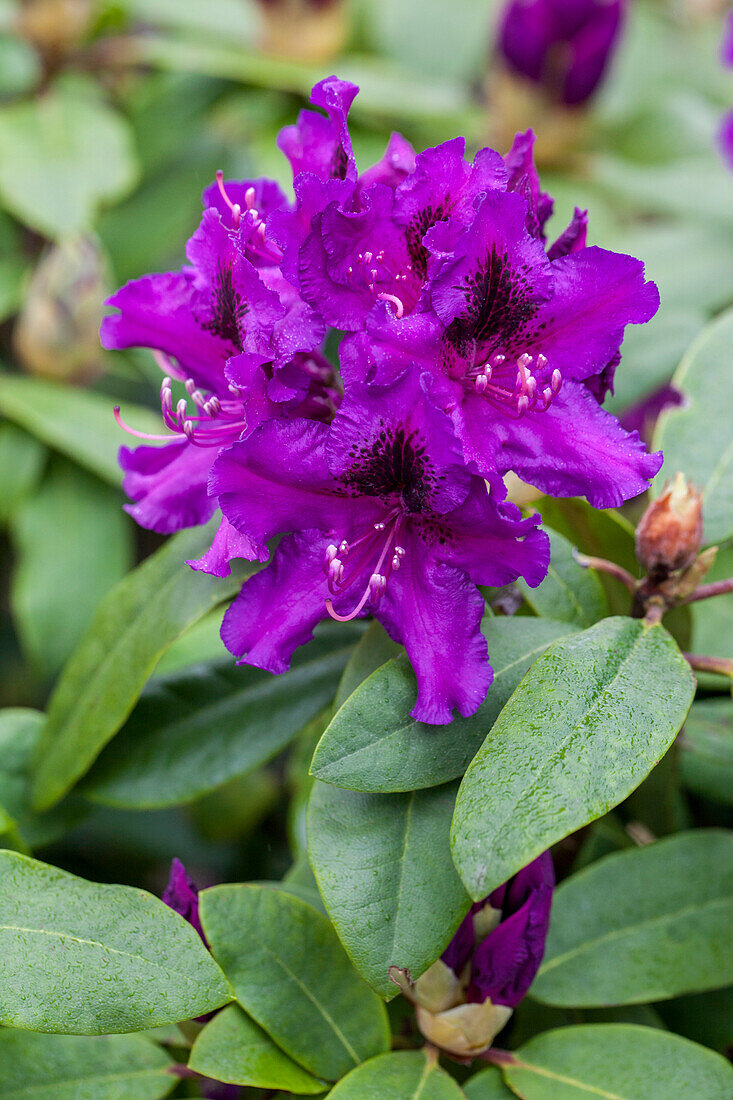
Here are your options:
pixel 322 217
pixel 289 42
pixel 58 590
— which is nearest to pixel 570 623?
pixel 322 217

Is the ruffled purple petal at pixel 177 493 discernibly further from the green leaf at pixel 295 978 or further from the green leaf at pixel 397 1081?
the green leaf at pixel 397 1081

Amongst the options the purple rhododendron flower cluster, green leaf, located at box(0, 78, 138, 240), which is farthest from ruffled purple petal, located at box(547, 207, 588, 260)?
green leaf, located at box(0, 78, 138, 240)

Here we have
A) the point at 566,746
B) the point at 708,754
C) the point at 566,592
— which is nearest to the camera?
the point at 566,746

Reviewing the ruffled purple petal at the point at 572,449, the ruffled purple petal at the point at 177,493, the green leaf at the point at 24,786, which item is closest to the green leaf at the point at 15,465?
the green leaf at the point at 24,786

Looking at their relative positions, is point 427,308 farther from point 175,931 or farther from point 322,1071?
point 322,1071

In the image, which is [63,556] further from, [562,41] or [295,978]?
[562,41]

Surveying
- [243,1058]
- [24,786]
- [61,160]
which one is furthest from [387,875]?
[61,160]
